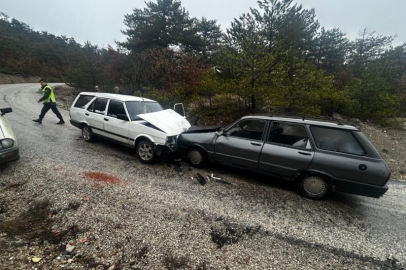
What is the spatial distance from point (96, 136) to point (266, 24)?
1296cm

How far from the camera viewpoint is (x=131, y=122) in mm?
4824

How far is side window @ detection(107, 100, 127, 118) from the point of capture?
16.6 ft

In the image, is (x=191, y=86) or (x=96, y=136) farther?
(x=191, y=86)

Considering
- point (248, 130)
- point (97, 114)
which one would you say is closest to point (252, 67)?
point (248, 130)

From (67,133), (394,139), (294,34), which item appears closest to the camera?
(67,133)

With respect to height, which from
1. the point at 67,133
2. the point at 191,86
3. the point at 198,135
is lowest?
the point at 67,133

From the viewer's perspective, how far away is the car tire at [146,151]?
468 cm

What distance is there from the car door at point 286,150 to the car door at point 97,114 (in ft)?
15.3

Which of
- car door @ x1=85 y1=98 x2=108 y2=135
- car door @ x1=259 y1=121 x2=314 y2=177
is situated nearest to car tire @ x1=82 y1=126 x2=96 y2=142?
car door @ x1=85 y1=98 x2=108 y2=135

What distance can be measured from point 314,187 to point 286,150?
0.93m

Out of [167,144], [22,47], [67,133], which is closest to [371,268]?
[167,144]

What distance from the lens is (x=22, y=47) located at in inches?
1479

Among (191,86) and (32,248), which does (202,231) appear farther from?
(191,86)

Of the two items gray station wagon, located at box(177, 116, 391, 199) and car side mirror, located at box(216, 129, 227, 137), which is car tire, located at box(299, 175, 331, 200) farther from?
car side mirror, located at box(216, 129, 227, 137)
